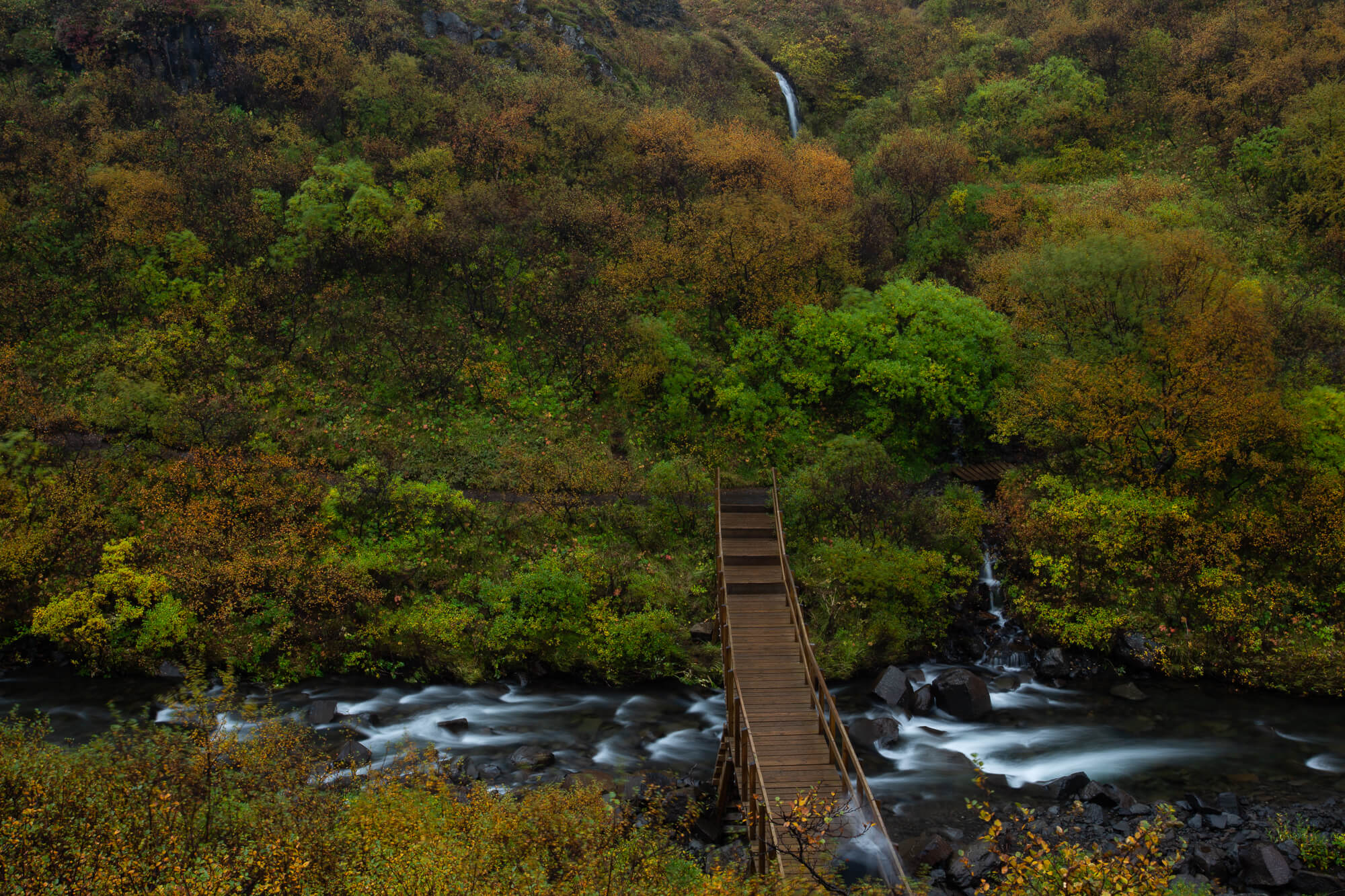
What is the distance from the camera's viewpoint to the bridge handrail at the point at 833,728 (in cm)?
1512

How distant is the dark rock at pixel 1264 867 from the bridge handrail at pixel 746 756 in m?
9.28

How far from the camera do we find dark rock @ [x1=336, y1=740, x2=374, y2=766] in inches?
742

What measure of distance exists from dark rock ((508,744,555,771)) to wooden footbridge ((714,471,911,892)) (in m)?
4.15

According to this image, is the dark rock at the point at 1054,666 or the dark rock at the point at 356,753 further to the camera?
the dark rock at the point at 1054,666

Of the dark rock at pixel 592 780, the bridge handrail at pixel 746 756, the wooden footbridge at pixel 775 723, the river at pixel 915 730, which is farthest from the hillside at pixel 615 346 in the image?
the dark rock at pixel 592 780

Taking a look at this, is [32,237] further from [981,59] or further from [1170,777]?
[981,59]

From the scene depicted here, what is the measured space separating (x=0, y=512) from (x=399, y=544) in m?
11.2

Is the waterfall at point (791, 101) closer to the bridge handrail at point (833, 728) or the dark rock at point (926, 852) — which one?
the bridge handrail at point (833, 728)

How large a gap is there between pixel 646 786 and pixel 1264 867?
12.3 m

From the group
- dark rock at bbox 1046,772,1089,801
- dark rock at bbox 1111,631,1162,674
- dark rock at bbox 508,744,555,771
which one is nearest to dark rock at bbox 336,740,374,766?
dark rock at bbox 508,744,555,771

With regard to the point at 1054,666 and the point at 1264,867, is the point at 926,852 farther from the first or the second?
the point at 1054,666

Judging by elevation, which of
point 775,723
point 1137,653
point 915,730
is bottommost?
point 915,730

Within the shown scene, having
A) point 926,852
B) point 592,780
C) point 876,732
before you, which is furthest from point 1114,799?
point 592,780

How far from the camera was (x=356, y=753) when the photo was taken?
19438 millimetres
